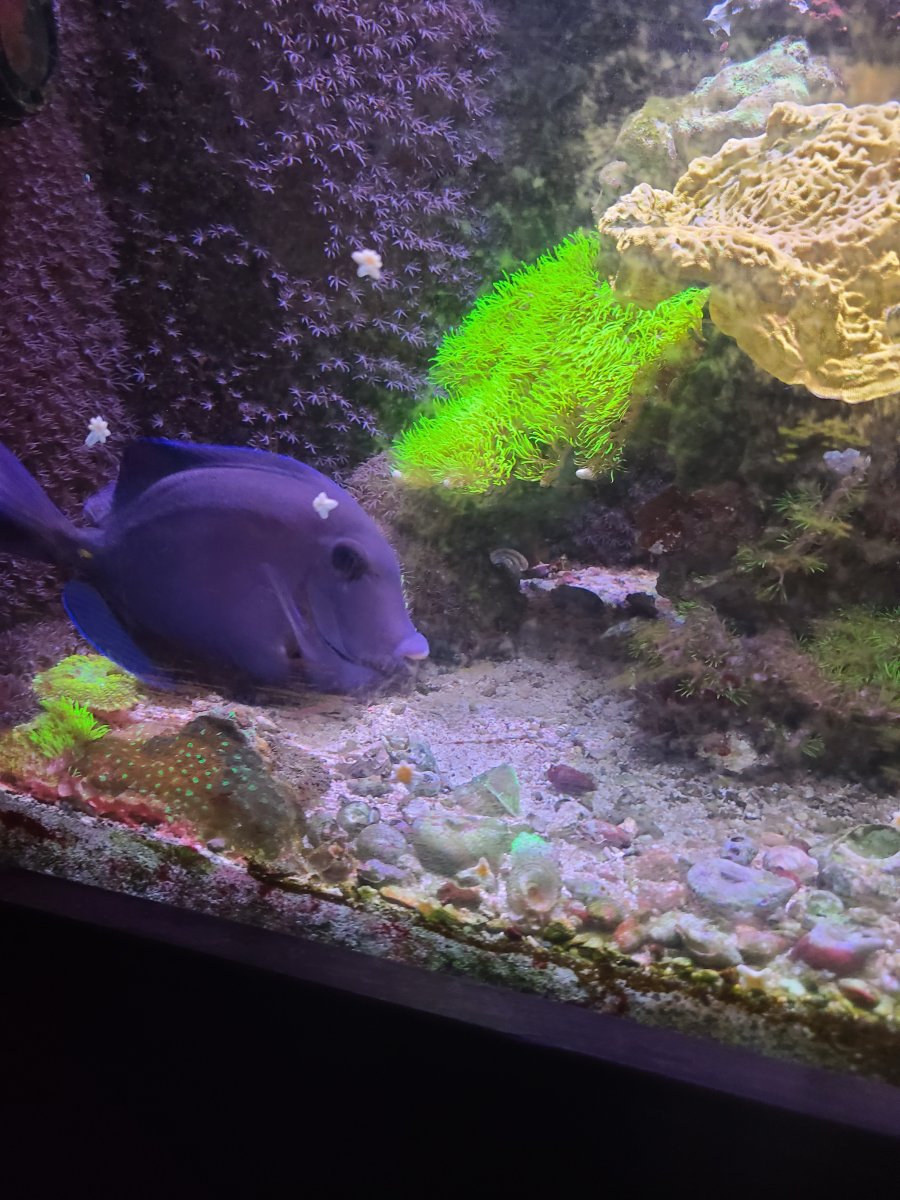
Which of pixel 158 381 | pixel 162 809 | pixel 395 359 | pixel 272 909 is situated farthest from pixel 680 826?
pixel 158 381

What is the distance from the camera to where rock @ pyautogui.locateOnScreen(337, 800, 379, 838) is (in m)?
1.47

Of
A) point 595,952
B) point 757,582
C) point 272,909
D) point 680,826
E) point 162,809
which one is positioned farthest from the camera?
point 757,582

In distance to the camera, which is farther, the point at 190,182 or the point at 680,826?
the point at 190,182

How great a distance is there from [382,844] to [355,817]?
0.36 ft

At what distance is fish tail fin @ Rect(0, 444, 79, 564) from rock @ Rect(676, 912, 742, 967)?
132cm

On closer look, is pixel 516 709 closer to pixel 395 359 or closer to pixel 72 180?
pixel 395 359

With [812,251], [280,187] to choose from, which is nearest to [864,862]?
[812,251]

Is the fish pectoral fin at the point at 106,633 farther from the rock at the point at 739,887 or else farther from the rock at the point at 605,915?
the rock at the point at 739,887

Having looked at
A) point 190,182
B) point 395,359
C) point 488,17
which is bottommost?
point 395,359

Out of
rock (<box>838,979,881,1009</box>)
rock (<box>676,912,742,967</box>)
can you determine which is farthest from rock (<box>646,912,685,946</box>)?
rock (<box>838,979,881,1009</box>)

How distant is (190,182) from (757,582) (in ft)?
6.36

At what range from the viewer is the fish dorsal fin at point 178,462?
1300mm

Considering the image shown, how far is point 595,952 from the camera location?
117cm

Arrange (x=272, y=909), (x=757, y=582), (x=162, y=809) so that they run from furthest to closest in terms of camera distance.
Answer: (x=757, y=582), (x=162, y=809), (x=272, y=909)
